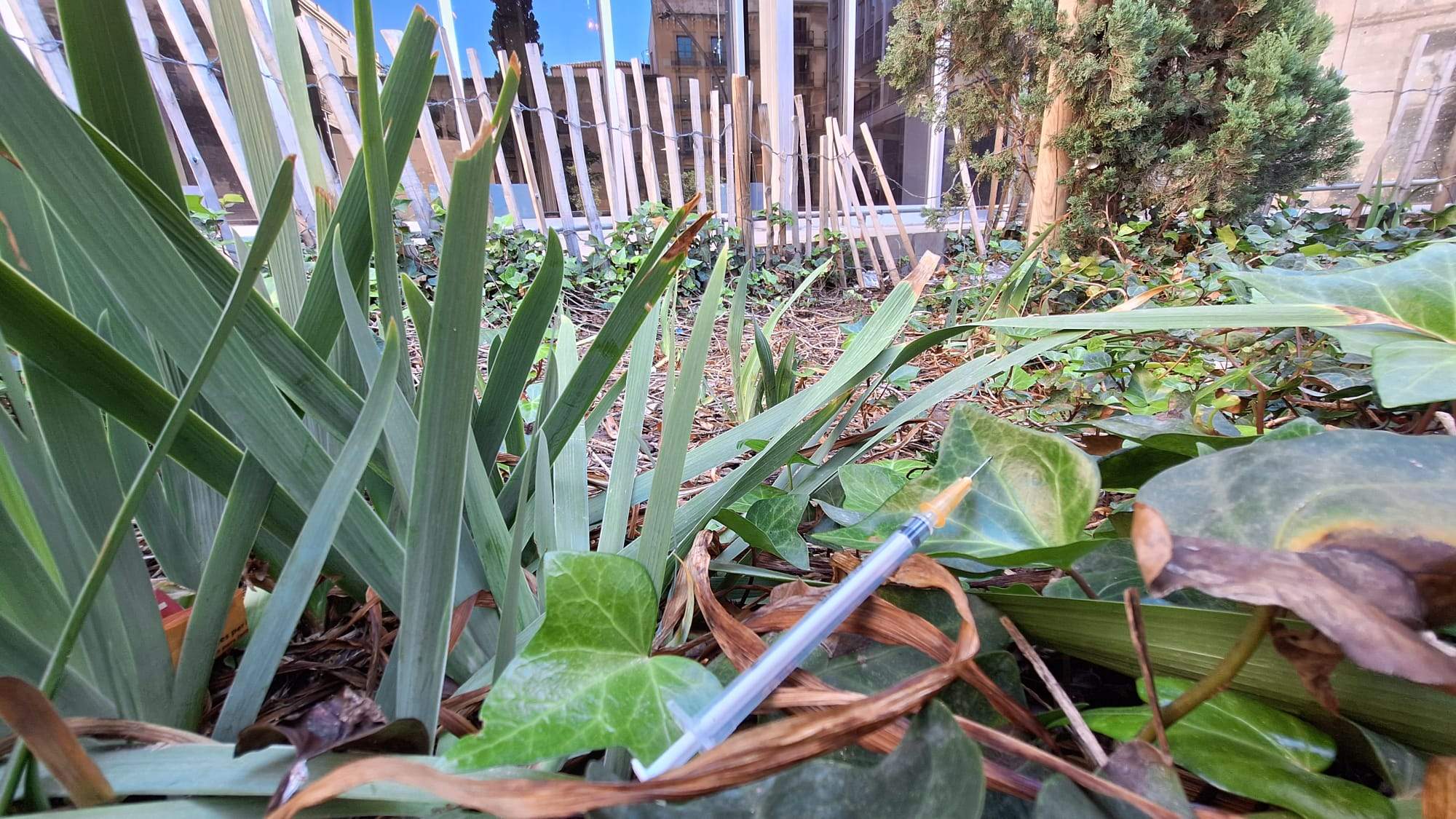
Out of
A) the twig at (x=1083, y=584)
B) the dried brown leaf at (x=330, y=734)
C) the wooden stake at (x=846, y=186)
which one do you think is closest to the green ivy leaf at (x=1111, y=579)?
the twig at (x=1083, y=584)

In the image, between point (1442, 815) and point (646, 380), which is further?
point (646, 380)

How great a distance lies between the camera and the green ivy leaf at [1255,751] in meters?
0.17

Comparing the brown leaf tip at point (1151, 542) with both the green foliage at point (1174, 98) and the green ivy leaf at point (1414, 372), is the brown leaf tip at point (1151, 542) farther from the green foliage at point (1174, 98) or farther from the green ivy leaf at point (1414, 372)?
the green foliage at point (1174, 98)

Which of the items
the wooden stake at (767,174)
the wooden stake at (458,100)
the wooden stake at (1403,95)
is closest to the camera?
the wooden stake at (458,100)

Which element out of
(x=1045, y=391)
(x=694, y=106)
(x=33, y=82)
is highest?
(x=694, y=106)

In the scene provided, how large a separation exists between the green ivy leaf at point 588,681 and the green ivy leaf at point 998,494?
0.33 feet

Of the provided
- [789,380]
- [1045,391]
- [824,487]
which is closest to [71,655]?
[824,487]

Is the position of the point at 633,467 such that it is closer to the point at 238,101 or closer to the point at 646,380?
the point at 646,380

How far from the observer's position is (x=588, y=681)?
21 cm

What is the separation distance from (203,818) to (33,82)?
0.79 feet

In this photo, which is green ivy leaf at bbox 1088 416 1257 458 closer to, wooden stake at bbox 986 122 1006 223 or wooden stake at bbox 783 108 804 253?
wooden stake at bbox 986 122 1006 223

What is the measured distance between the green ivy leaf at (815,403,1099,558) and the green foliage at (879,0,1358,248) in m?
2.21

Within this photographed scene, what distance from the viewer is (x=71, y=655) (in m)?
0.23

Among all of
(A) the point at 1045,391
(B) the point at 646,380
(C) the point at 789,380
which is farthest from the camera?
(A) the point at 1045,391
